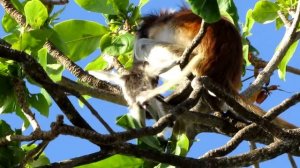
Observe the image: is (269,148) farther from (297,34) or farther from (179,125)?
(297,34)

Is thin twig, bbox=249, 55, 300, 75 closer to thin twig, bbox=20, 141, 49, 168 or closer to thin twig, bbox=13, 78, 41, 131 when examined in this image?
thin twig, bbox=13, 78, 41, 131

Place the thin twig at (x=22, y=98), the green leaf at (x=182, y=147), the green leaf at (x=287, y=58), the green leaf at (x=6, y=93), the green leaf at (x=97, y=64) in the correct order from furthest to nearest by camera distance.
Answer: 1. the green leaf at (x=97, y=64)
2. the green leaf at (x=287, y=58)
3. the green leaf at (x=6, y=93)
4. the green leaf at (x=182, y=147)
5. the thin twig at (x=22, y=98)

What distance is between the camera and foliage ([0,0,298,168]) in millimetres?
2734

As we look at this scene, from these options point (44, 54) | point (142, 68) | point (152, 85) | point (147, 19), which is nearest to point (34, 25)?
point (44, 54)

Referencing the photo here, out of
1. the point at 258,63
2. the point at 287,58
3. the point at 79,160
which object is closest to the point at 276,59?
the point at 287,58

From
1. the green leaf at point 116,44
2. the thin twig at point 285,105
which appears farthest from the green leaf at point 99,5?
the thin twig at point 285,105

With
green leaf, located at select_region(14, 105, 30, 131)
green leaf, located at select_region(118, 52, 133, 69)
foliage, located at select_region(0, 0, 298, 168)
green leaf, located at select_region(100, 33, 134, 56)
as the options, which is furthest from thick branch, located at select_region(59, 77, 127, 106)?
green leaf, located at select_region(118, 52, 133, 69)

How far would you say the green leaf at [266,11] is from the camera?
160 inches

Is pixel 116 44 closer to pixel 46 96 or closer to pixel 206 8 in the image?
pixel 46 96

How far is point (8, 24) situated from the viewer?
374 cm

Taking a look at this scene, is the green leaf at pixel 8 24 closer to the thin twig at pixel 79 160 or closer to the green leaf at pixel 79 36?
the green leaf at pixel 79 36

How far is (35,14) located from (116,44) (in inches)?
30.6

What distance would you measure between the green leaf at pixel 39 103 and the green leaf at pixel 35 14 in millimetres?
372

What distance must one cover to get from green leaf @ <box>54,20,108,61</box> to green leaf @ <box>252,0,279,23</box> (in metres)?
0.92
